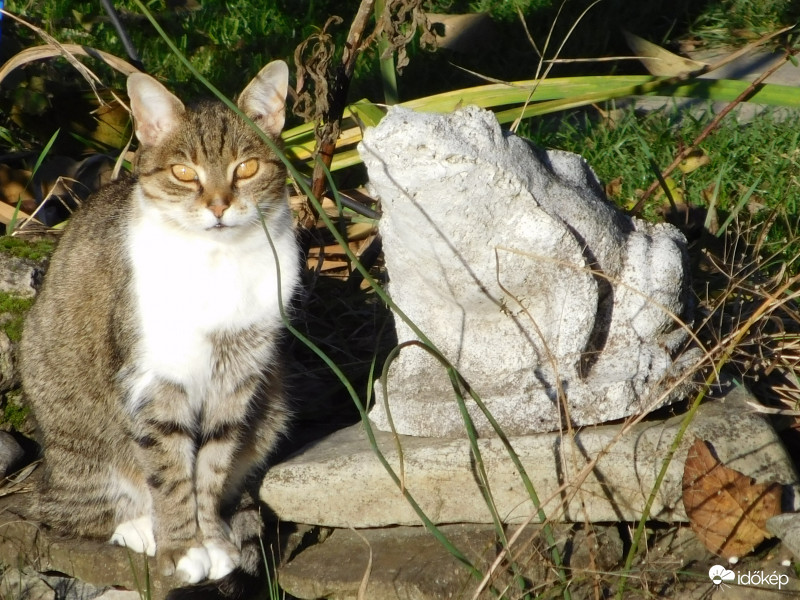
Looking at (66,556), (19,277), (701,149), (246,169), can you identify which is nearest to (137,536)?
(66,556)

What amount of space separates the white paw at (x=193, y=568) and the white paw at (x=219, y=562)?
1 cm

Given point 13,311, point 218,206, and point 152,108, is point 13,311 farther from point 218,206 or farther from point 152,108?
point 218,206

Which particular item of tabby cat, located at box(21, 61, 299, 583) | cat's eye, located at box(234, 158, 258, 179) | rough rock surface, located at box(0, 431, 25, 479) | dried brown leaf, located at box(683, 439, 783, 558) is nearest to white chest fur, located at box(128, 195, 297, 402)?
tabby cat, located at box(21, 61, 299, 583)

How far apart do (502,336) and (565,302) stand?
21 cm

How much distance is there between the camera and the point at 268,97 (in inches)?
112

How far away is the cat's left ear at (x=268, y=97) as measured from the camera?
2.80m

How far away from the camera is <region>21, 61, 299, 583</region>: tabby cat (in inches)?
108

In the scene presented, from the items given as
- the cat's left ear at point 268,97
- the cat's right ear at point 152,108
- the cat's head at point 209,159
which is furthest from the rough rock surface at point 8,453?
the cat's left ear at point 268,97

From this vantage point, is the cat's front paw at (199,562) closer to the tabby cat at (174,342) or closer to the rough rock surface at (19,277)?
the tabby cat at (174,342)

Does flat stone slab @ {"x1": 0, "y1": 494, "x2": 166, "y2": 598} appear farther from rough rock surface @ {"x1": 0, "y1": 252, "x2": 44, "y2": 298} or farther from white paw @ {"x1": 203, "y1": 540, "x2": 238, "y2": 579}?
rough rock surface @ {"x1": 0, "y1": 252, "x2": 44, "y2": 298}

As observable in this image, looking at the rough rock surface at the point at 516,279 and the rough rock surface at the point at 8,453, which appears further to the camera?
the rough rock surface at the point at 8,453

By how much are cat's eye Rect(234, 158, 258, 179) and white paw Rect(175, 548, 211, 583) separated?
112cm

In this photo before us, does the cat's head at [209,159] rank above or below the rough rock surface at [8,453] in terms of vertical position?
above

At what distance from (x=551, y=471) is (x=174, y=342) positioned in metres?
1.12
